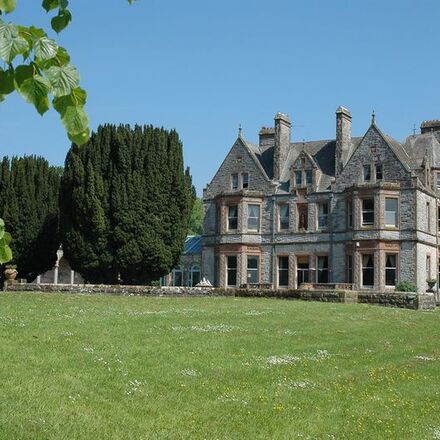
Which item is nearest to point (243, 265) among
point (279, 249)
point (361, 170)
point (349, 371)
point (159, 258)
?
point (279, 249)

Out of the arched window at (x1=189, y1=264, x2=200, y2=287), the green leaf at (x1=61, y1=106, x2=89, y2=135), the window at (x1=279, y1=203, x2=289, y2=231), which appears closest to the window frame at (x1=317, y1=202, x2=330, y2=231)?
the window at (x1=279, y1=203, x2=289, y2=231)

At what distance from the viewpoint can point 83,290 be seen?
114 ft

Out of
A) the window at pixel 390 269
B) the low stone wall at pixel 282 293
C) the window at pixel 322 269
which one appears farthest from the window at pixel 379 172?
the low stone wall at pixel 282 293

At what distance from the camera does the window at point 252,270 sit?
54.8 meters

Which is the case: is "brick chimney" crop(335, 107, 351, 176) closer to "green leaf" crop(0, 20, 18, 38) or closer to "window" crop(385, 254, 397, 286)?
"window" crop(385, 254, 397, 286)

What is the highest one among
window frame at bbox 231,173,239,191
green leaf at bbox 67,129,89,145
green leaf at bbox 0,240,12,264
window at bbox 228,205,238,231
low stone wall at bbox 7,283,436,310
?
window frame at bbox 231,173,239,191

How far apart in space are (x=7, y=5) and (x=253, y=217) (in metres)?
51.9

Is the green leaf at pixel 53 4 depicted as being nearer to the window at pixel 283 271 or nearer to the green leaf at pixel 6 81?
the green leaf at pixel 6 81

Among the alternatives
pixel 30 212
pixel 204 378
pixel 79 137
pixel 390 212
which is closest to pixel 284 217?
pixel 390 212

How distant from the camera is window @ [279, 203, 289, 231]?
54.7m

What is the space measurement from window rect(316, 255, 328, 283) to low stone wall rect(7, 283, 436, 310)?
631 inches

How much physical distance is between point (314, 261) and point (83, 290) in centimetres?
2278

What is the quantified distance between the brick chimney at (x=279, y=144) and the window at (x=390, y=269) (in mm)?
11193

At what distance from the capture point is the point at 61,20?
4.13 metres
